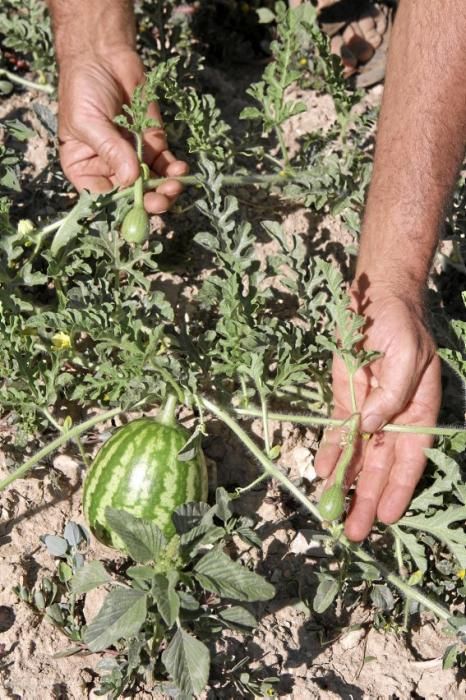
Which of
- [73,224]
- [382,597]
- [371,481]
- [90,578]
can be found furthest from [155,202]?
[382,597]

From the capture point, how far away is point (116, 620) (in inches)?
101

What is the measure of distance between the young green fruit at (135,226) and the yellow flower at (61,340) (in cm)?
46

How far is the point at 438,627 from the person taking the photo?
3.31 m

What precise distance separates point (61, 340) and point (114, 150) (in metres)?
0.83

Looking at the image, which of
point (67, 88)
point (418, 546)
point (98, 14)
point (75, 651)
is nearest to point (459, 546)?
point (418, 546)

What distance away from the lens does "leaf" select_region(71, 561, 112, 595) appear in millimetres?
2824

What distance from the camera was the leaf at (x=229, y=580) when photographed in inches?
104

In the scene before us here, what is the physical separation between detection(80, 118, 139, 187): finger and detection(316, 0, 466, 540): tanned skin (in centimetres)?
A: 100

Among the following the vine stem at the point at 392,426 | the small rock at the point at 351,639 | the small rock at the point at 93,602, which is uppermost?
the vine stem at the point at 392,426

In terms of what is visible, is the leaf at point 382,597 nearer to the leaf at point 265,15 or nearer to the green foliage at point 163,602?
the green foliage at point 163,602

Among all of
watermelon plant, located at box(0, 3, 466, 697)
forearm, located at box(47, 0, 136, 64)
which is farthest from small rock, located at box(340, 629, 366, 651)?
forearm, located at box(47, 0, 136, 64)

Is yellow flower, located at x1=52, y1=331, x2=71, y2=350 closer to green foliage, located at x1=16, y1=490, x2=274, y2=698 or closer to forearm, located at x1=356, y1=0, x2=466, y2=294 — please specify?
green foliage, located at x1=16, y1=490, x2=274, y2=698

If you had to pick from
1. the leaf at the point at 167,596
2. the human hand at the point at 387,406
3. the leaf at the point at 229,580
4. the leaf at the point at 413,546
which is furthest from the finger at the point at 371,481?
the leaf at the point at 167,596

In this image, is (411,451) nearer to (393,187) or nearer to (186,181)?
(393,187)
